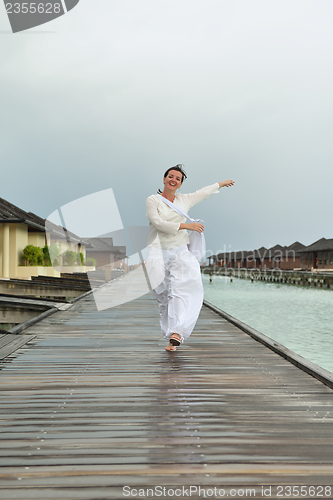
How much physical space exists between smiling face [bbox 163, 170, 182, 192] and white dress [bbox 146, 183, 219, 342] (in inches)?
6.5

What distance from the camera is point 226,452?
218cm

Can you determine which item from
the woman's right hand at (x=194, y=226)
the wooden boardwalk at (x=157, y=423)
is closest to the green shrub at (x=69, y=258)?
the wooden boardwalk at (x=157, y=423)

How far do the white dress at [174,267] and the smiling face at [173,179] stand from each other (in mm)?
164

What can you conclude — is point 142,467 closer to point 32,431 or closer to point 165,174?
point 32,431

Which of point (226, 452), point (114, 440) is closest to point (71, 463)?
point (114, 440)

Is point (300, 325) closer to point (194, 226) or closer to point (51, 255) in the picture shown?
point (51, 255)

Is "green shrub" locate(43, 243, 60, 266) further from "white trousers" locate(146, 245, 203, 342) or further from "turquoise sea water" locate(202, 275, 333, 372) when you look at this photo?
"white trousers" locate(146, 245, 203, 342)

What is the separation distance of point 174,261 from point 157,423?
84.0 inches

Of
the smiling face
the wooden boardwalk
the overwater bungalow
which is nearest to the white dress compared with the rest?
the smiling face

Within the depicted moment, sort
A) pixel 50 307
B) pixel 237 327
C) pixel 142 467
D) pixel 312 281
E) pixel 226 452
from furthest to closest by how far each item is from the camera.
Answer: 1. pixel 312 281
2. pixel 50 307
3. pixel 237 327
4. pixel 226 452
5. pixel 142 467

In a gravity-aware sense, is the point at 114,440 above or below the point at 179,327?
below

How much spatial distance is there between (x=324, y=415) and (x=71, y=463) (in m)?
1.63

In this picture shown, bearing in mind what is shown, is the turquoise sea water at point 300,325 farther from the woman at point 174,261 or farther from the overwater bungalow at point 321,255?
the overwater bungalow at point 321,255

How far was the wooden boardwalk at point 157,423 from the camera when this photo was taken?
1931 millimetres
